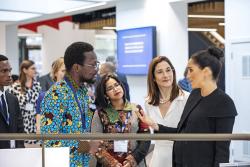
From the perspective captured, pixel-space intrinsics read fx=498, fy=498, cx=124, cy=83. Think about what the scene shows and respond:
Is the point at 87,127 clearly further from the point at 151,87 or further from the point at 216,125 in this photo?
the point at 151,87

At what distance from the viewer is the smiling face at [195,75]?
10.2 ft

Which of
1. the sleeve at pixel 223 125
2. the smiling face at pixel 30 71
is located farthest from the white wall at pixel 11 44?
the sleeve at pixel 223 125

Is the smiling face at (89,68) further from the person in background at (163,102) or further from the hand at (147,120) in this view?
the person in background at (163,102)

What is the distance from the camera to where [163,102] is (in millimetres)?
3787

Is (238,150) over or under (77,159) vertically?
under

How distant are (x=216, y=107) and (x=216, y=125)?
0.36ft

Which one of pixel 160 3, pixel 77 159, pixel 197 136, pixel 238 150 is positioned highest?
pixel 160 3

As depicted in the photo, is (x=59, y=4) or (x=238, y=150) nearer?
(x=238, y=150)

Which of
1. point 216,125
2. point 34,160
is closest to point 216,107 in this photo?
point 216,125

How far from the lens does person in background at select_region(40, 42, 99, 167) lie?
279cm

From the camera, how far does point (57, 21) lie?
17.4 m

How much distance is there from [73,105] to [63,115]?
8 centimetres

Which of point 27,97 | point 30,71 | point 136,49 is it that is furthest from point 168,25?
point 27,97

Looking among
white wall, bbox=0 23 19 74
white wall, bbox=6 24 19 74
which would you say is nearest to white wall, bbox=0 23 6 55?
white wall, bbox=0 23 19 74
